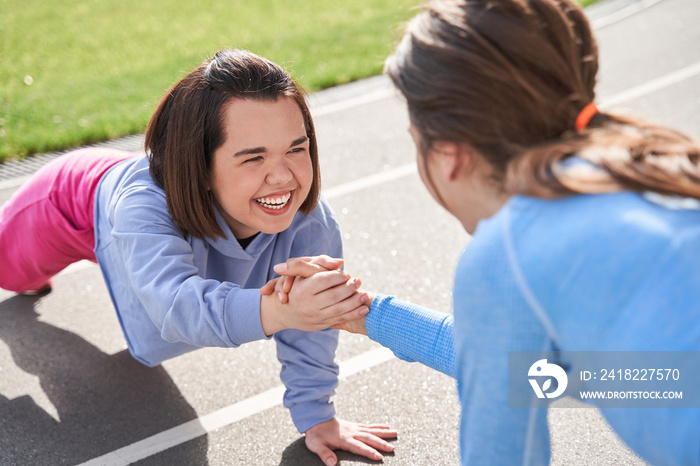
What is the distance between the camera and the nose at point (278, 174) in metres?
2.20

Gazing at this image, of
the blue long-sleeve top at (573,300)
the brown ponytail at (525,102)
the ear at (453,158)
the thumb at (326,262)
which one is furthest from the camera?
the thumb at (326,262)

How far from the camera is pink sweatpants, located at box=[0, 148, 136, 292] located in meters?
2.83

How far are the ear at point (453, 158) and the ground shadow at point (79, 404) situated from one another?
1507 mm

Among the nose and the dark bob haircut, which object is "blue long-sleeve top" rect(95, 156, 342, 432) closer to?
the dark bob haircut

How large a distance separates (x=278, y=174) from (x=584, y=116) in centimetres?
100

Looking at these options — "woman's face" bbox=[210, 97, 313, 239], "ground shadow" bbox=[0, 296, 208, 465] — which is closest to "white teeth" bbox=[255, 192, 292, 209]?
"woman's face" bbox=[210, 97, 313, 239]

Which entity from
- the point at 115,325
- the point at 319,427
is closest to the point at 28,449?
the point at 115,325

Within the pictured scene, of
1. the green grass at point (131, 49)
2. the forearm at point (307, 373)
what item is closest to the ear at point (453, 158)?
the forearm at point (307, 373)

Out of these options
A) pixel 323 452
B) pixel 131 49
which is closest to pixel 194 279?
pixel 323 452

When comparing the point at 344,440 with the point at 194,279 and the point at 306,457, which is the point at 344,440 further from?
the point at 194,279

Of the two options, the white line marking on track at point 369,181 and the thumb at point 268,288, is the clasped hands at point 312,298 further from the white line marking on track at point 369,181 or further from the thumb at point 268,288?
the white line marking on track at point 369,181

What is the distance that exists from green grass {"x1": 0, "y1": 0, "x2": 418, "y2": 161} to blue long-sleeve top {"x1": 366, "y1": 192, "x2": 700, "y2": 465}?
341 cm

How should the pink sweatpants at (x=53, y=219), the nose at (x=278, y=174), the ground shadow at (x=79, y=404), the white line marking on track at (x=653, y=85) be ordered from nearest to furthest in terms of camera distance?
the nose at (x=278, y=174) → the ground shadow at (x=79, y=404) → the pink sweatpants at (x=53, y=219) → the white line marking on track at (x=653, y=85)

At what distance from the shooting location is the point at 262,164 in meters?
2.20
